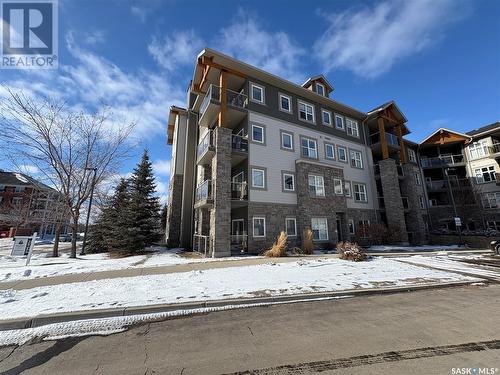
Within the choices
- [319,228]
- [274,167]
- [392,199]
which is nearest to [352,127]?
[392,199]

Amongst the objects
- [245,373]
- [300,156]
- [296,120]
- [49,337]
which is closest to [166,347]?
[245,373]

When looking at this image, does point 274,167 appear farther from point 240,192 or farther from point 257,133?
point 240,192

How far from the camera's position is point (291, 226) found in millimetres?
17984

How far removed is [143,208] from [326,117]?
746 inches

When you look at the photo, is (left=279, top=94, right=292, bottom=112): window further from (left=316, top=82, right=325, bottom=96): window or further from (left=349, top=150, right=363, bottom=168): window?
(left=349, top=150, right=363, bottom=168): window

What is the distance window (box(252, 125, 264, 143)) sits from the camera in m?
18.1

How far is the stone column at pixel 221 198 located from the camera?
14.8 m

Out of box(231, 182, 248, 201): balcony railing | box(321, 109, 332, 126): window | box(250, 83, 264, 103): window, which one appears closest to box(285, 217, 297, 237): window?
box(231, 182, 248, 201): balcony railing

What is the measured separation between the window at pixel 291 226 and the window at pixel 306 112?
948 centimetres

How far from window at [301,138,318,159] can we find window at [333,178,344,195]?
9.11ft

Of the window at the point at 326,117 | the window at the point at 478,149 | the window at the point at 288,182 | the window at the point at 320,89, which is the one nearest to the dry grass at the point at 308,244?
the window at the point at 288,182

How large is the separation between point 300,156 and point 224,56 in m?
9.74

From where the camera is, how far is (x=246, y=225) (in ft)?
55.5

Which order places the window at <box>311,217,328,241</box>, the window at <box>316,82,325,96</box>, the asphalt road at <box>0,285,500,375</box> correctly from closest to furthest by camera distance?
the asphalt road at <box>0,285,500,375</box>
the window at <box>311,217,328,241</box>
the window at <box>316,82,325,96</box>
